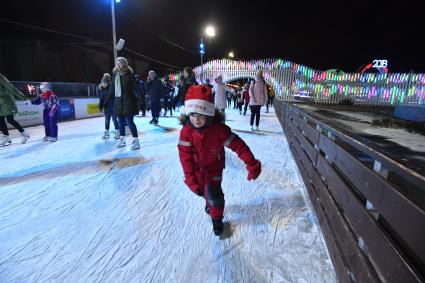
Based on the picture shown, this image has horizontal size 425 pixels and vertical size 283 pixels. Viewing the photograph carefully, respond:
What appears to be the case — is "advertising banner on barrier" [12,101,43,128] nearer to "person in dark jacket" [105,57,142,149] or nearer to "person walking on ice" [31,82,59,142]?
"person walking on ice" [31,82,59,142]

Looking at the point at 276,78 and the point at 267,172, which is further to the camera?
the point at 276,78

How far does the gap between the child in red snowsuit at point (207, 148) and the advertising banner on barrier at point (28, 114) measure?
7637 mm

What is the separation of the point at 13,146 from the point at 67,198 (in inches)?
132

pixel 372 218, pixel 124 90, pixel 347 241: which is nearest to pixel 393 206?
pixel 372 218

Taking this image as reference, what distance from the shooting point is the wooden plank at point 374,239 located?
92 cm

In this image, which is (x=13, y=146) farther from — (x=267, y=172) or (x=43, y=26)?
(x=43, y=26)

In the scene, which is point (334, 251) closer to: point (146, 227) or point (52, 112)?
point (146, 227)

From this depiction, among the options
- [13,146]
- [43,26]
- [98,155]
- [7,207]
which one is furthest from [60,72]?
[7,207]

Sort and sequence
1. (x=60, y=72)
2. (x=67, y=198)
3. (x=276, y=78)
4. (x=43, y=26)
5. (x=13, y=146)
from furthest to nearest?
(x=276, y=78) < (x=60, y=72) < (x=43, y=26) < (x=13, y=146) < (x=67, y=198)

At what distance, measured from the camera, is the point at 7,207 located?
8.65ft

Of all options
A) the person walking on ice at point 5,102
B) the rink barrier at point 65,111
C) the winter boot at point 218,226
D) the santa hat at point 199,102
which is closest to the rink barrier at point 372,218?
the winter boot at point 218,226

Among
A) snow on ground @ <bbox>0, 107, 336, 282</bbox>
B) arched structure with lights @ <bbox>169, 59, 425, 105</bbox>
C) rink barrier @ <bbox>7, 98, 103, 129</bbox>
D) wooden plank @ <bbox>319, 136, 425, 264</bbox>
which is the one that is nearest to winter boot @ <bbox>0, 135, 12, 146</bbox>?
snow on ground @ <bbox>0, 107, 336, 282</bbox>

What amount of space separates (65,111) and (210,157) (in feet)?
30.6

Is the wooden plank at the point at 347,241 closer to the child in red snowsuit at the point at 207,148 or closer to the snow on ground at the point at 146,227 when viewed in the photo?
the snow on ground at the point at 146,227
